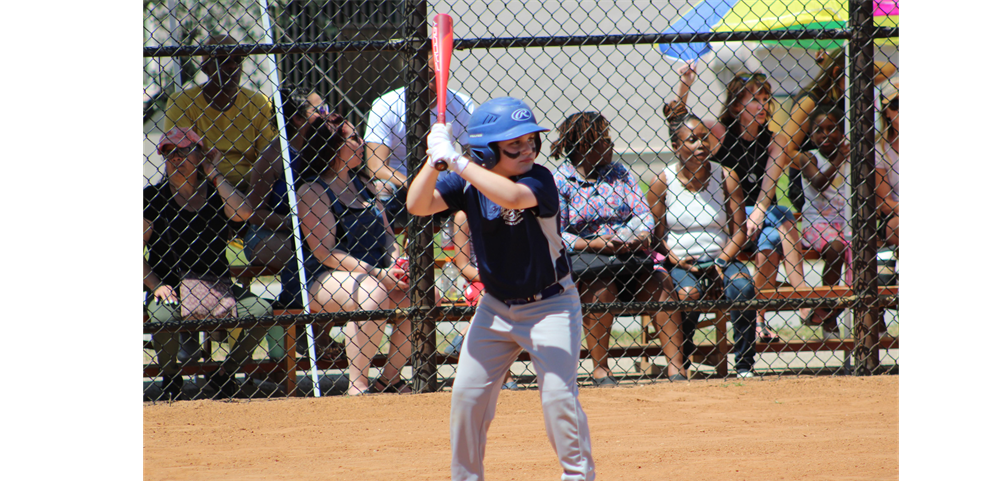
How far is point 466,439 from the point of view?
2604mm

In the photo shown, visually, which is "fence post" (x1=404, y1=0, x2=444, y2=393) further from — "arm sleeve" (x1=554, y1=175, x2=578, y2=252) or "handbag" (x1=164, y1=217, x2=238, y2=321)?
"handbag" (x1=164, y1=217, x2=238, y2=321)

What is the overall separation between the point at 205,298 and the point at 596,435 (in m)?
2.26

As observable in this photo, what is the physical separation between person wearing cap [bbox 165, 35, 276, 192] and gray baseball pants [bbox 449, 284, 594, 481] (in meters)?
2.71

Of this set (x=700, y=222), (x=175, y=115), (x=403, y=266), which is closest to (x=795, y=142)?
(x=700, y=222)

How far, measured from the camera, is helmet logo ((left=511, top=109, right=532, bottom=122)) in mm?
2637

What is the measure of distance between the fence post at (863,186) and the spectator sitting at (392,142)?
2.24m

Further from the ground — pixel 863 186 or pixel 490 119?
pixel 490 119

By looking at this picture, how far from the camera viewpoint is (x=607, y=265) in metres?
4.60

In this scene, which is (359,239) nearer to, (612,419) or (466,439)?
(612,419)

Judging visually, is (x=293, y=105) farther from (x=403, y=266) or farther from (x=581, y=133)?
(x=581, y=133)

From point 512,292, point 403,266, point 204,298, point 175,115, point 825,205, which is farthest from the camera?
point 825,205

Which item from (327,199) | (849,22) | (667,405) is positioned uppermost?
(849,22)

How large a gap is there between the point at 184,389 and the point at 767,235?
12.6ft

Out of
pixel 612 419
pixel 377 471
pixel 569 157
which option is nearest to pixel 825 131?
pixel 569 157
